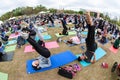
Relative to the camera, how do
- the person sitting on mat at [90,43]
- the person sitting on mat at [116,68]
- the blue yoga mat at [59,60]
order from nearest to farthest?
the person sitting on mat at [90,43], the person sitting on mat at [116,68], the blue yoga mat at [59,60]

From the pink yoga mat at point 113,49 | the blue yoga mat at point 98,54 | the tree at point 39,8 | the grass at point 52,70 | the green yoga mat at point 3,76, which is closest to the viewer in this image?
the grass at point 52,70

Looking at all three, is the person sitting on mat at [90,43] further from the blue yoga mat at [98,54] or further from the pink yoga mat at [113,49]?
the pink yoga mat at [113,49]

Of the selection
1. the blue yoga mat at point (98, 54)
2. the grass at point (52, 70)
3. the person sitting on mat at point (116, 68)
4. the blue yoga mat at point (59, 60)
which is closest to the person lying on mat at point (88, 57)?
the blue yoga mat at point (98, 54)

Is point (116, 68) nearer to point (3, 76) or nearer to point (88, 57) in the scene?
point (88, 57)

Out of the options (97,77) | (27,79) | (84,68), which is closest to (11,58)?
(27,79)

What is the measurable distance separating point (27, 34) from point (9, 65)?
398 centimetres

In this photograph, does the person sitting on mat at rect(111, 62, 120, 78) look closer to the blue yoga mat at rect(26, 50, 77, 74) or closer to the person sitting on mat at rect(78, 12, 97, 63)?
the person sitting on mat at rect(78, 12, 97, 63)

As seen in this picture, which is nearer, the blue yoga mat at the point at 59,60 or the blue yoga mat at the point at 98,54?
the blue yoga mat at the point at 59,60

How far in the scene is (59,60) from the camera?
12820 millimetres

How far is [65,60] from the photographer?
42.1ft

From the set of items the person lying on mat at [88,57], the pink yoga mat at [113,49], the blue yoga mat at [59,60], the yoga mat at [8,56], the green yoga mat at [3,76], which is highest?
the person lying on mat at [88,57]

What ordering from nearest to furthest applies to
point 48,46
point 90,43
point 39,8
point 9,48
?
point 90,43
point 48,46
point 9,48
point 39,8

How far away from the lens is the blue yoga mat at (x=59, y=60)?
470 inches

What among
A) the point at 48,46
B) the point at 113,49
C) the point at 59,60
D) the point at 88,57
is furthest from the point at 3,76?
the point at 113,49
